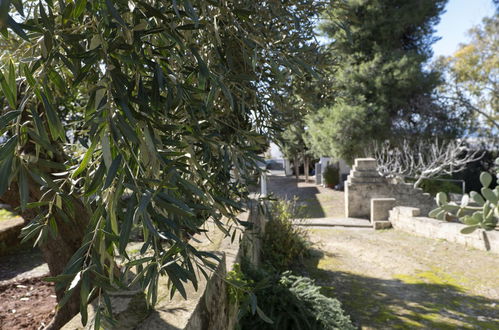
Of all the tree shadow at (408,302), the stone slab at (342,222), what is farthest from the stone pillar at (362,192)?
the tree shadow at (408,302)

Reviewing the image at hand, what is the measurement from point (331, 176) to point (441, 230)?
1353cm

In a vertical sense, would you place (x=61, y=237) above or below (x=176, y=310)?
above

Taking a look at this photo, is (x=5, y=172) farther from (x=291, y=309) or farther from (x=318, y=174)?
(x=318, y=174)

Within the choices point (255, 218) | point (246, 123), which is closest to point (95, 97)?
point (246, 123)

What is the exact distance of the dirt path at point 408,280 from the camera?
542 centimetres

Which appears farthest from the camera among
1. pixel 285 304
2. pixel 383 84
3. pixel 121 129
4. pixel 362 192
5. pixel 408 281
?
pixel 383 84

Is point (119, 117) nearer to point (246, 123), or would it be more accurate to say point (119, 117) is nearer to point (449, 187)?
point (246, 123)

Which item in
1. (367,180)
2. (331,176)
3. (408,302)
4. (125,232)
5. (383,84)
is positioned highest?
(383,84)

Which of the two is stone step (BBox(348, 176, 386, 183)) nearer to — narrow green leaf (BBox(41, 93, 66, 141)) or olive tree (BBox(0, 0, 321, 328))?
olive tree (BBox(0, 0, 321, 328))

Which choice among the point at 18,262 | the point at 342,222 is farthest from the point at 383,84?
the point at 18,262

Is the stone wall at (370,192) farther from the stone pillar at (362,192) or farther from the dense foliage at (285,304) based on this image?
the dense foliage at (285,304)

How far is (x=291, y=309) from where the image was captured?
4223 mm

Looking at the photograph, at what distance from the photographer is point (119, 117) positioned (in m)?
1.09

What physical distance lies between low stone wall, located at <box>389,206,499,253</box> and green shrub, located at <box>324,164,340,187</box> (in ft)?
36.7
